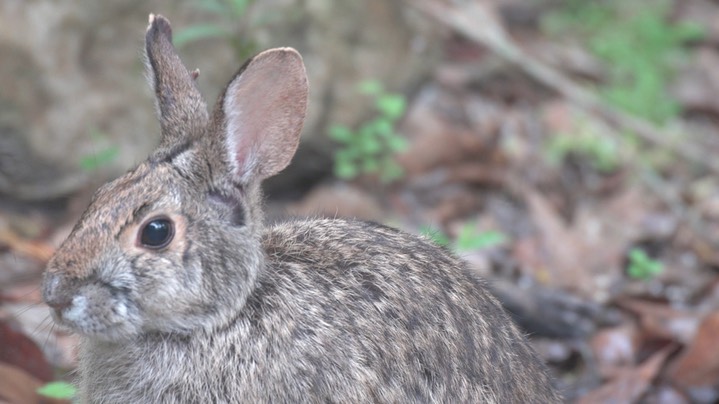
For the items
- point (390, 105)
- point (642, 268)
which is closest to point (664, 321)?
point (642, 268)

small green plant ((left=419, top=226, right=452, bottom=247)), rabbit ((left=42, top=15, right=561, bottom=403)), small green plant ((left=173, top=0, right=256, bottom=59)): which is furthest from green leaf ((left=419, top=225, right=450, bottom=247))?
small green plant ((left=173, top=0, right=256, bottom=59))

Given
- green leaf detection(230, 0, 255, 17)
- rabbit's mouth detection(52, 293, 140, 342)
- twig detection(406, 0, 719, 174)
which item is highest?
green leaf detection(230, 0, 255, 17)

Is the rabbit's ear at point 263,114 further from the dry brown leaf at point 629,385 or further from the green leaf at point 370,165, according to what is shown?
the green leaf at point 370,165

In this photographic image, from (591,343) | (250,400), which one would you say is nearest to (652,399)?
(591,343)

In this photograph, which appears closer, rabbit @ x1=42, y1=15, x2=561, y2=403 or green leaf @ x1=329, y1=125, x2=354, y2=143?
rabbit @ x1=42, y1=15, x2=561, y2=403

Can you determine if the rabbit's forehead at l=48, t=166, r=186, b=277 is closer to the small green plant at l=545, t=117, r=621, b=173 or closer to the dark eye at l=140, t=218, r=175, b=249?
the dark eye at l=140, t=218, r=175, b=249

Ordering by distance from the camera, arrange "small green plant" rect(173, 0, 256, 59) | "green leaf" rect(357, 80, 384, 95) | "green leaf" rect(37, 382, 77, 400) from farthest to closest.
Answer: "green leaf" rect(357, 80, 384, 95)
"small green plant" rect(173, 0, 256, 59)
"green leaf" rect(37, 382, 77, 400)

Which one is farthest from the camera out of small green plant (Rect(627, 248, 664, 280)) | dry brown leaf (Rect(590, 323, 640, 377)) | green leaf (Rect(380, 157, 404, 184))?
green leaf (Rect(380, 157, 404, 184))

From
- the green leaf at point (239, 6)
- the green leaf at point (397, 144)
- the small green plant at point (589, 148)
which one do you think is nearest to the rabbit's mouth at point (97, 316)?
the green leaf at point (239, 6)

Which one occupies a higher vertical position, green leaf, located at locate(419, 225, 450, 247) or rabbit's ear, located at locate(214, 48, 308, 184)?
rabbit's ear, located at locate(214, 48, 308, 184)
